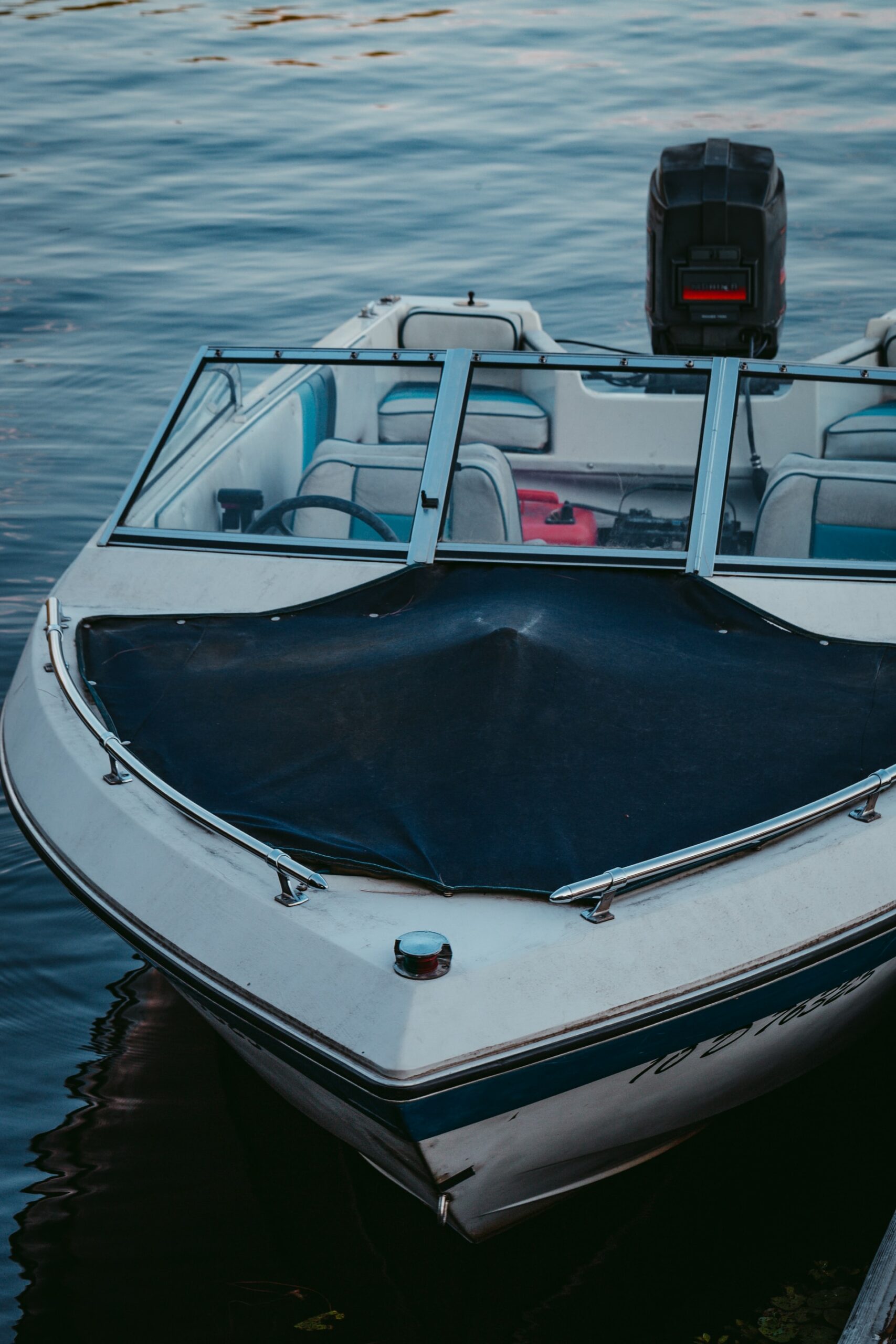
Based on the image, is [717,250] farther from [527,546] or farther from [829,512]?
[527,546]

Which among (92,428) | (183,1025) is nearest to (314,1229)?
(183,1025)

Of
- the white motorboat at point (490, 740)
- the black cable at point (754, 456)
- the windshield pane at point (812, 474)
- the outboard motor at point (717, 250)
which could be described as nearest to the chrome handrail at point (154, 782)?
the white motorboat at point (490, 740)

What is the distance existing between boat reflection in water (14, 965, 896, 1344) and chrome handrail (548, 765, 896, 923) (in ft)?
3.40

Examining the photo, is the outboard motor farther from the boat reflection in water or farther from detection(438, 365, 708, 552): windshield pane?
the boat reflection in water

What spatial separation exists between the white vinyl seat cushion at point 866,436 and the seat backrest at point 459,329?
83.2 inches

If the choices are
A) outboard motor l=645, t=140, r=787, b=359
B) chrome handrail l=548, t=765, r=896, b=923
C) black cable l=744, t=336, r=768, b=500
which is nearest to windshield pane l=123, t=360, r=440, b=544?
black cable l=744, t=336, r=768, b=500

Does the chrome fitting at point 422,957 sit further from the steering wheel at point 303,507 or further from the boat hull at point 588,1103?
the steering wheel at point 303,507

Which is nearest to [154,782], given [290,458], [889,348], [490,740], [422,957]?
[490,740]

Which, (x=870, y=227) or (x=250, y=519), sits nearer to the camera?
Answer: (x=250, y=519)

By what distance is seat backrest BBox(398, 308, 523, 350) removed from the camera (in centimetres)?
602

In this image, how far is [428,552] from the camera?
393cm

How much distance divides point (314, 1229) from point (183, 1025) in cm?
85

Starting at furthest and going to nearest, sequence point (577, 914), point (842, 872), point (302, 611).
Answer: point (302, 611) < point (842, 872) < point (577, 914)

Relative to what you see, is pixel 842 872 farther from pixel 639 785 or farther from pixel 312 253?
pixel 312 253
